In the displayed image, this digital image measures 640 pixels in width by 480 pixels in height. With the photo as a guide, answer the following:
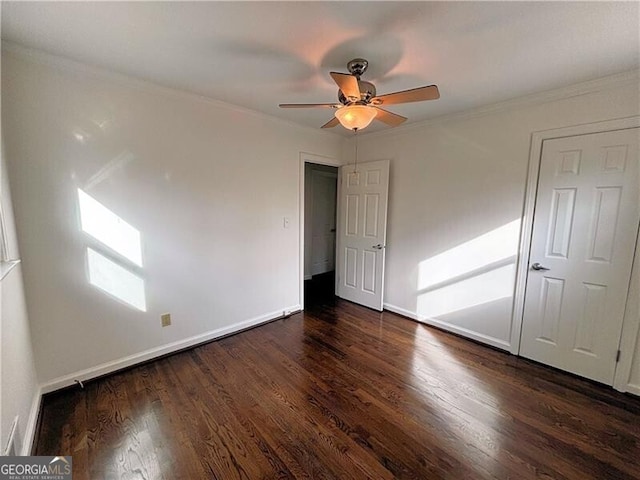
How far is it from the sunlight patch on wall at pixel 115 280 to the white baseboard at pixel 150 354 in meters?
0.42

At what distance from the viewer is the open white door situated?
3.47 m

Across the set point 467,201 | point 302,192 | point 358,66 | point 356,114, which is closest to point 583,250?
point 467,201

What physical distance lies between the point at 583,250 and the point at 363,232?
215 cm

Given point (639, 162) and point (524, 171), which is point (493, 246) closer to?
point (524, 171)

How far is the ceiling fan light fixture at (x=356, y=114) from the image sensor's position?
1.79 meters

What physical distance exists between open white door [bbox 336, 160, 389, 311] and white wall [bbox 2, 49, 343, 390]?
2.92ft

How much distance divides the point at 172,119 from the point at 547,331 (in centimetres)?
377

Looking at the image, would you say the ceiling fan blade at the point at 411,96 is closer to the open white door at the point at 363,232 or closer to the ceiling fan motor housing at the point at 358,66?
the ceiling fan motor housing at the point at 358,66

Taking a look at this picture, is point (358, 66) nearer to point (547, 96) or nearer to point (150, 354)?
point (547, 96)

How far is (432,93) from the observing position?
1604 millimetres

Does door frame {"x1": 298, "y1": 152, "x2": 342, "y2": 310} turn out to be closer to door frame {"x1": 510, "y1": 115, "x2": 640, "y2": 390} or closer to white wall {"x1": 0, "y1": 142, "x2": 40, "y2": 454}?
door frame {"x1": 510, "y1": 115, "x2": 640, "y2": 390}

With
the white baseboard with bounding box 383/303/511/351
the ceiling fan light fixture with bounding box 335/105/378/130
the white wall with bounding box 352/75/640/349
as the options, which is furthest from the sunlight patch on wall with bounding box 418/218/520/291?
the ceiling fan light fixture with bounding box 335/105/378/130

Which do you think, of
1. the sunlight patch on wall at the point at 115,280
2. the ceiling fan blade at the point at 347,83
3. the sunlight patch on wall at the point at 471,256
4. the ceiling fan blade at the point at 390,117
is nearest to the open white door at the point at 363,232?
the sunlight patch on wall at the point at 471,256

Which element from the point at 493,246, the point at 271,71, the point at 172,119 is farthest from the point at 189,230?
the point at 493,246
